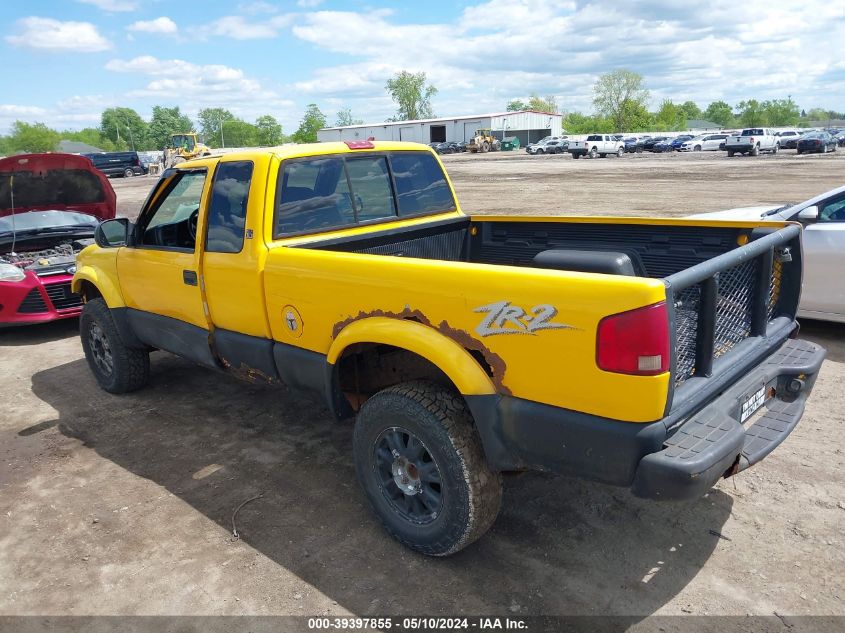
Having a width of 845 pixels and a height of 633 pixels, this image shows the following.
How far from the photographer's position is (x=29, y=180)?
25.7ft

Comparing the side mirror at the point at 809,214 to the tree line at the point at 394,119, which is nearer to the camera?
the side mirror at the point at 809,214

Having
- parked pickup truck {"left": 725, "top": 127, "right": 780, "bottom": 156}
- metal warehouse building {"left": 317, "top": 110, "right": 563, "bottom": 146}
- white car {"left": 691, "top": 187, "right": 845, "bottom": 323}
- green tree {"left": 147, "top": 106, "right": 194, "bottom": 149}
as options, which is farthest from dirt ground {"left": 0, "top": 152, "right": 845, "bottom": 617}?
green tree {"left": 147, "top": 106, "right": 194, "bottom": 149}

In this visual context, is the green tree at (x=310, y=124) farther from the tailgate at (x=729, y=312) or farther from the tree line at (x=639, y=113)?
the tailgate at (x=729, y=312)

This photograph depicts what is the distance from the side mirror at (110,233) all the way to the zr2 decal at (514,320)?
3506 mm

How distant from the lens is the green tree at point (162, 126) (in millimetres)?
144250

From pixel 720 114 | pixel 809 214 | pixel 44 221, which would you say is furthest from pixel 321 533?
pixel 720 114

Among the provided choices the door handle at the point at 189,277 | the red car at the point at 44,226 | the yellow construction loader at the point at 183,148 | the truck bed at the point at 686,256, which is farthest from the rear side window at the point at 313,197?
the yellow construction loader at the point at 183,148

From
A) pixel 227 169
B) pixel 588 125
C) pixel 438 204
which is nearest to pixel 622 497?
pixel 438 204

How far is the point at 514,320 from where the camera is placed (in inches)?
98.7

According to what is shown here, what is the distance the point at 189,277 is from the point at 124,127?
168 m

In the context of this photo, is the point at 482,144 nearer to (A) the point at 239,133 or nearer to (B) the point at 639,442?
(B) the point at 639,442

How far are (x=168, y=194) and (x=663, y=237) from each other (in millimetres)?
3368

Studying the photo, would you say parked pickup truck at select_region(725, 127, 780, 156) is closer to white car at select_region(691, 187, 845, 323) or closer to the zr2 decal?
white car at select_region(691, 187, 845, 323)

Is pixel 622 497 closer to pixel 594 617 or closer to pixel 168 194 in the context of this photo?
pixel 594 617
